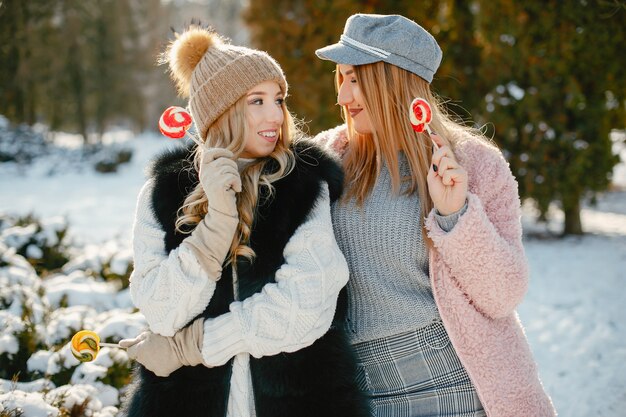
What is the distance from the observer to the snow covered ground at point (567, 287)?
4.18 m

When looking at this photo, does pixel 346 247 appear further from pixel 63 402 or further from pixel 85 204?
pixel 85 204

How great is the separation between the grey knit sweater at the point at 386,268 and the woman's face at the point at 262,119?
19.5 inches

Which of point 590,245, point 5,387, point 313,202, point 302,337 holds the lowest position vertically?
point 590,245

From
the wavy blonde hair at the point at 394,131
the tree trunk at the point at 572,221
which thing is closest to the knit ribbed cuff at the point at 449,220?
the wavy blonde hair at the point at 394,131

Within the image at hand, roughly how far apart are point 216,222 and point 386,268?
82 centimetres

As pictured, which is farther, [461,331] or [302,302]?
[461,331]

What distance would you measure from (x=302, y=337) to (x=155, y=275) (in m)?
0.61

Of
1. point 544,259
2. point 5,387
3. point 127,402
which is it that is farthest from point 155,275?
point 544,259

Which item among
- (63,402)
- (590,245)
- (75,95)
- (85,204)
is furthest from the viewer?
(75,95)

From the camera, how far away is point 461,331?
2410 millimetres

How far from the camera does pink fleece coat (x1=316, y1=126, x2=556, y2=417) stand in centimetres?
233

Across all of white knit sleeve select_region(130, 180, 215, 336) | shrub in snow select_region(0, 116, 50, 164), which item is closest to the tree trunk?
white knit sleeve select_region(130, 180, 215, 336)

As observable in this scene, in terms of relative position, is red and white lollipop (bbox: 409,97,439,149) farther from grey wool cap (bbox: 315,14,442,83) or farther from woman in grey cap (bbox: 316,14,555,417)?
grey wool cap (bbox: 315,14,442,83)

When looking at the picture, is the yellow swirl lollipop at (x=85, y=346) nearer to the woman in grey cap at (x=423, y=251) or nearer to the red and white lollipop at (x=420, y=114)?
the woman in grey cap at (x=423, y=251)
